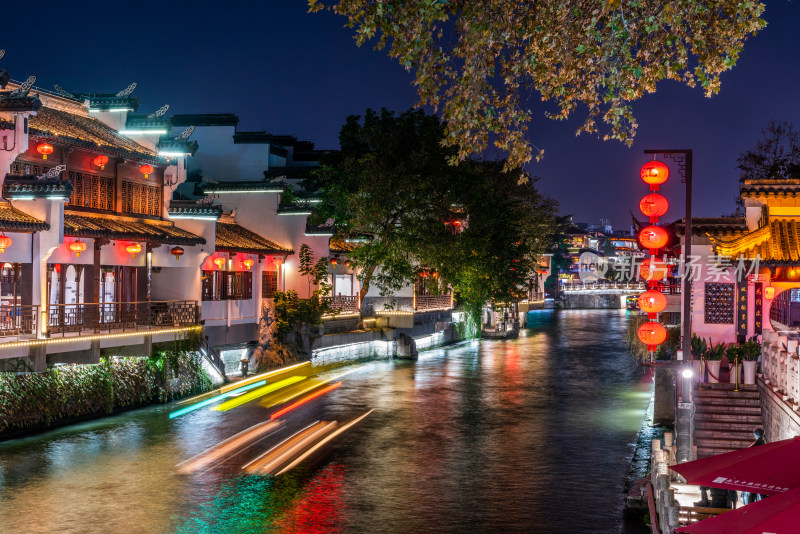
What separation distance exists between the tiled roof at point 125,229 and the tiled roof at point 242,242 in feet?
8.77

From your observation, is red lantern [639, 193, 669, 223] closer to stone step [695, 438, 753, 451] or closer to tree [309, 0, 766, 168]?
stone step [695, 438, 753, 451]

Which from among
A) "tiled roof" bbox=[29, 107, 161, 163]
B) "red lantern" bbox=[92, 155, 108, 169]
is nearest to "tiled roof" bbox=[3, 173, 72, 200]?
"tiled roof" bbox=[29, 107, 161, 163]

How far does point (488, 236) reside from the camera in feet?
140

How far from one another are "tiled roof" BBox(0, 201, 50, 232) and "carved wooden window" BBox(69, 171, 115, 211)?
396 cm

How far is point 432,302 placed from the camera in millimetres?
50062

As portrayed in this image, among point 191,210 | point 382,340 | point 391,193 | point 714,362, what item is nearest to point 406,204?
point 391,193

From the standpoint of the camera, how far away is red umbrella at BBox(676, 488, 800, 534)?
746 centimetres

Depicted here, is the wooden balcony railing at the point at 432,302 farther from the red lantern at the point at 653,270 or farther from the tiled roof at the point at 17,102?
the tiled roof at the point at 17,102

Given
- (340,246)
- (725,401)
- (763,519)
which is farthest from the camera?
(340,246)

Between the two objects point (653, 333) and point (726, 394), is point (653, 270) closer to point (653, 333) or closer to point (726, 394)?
point (653, 333)

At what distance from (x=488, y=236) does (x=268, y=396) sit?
60.4ft

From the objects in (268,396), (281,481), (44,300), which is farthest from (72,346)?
(281,481)

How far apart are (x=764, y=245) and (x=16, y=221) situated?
19978 mm

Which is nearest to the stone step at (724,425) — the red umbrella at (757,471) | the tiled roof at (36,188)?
the red umbrella at (757,471)
